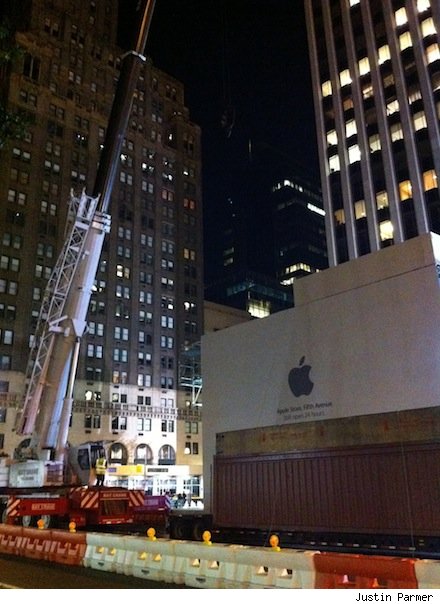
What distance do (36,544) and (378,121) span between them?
6303cm

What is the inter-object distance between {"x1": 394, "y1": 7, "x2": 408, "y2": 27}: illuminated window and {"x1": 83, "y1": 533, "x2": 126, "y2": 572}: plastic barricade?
71.2 m

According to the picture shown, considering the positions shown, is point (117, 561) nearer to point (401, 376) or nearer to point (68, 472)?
point (68, 472)

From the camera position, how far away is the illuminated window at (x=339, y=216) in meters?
65.6

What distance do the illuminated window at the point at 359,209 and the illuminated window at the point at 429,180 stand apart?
7.52 m

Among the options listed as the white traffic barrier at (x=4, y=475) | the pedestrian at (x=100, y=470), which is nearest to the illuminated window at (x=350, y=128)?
the pedestrian at (x=100, y=470)

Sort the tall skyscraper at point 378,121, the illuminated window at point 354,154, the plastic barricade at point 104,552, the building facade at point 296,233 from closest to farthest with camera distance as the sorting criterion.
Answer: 1. the plastic barricade at point 104,552
2. the tall skyscraper at point 378,121
3. the illuminated window at point 354,154
4. the building facade at point 296,233

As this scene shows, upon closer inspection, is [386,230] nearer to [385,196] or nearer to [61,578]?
[385,196]

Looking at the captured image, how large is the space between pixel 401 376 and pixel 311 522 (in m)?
6.99

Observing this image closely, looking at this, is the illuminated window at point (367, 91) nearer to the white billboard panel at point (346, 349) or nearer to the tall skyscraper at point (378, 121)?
the tall skyscraper at point (378, 121)

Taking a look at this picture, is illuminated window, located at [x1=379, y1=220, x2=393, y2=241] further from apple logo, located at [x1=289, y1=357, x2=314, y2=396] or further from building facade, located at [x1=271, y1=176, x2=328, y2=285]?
building facade, located at [x1=271, y1=176, x2=328, y2=285]

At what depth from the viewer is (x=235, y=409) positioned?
1073 inches

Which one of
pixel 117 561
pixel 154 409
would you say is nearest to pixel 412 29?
pixel 154 409

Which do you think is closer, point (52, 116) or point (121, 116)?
point (121, 116)

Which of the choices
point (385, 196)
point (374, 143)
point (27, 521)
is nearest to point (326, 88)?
point (374, 143)
